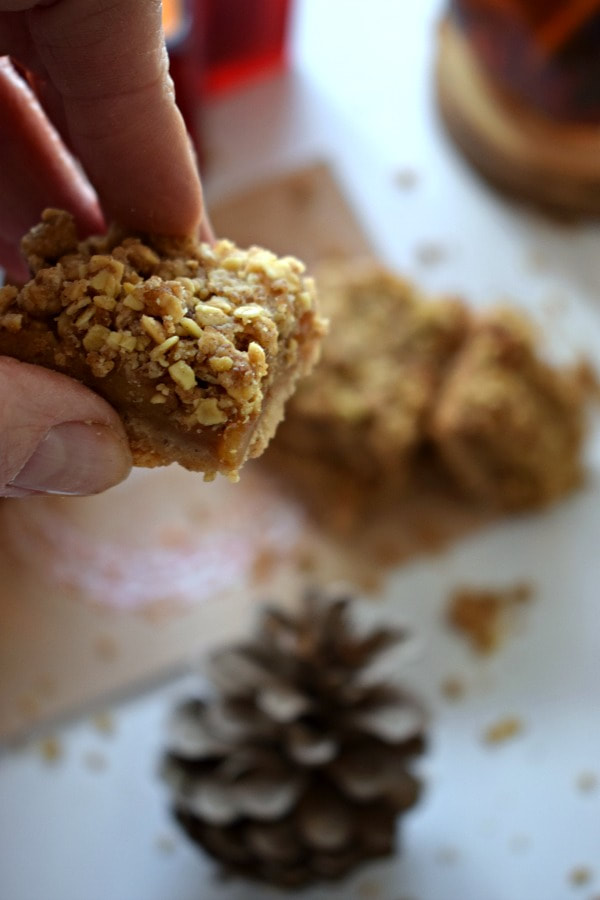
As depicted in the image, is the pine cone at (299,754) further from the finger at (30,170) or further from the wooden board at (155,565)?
the finger at (30,170)

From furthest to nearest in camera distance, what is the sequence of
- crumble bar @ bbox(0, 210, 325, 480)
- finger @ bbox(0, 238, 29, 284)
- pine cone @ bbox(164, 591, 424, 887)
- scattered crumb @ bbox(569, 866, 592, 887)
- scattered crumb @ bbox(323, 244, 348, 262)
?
1. scattered crumb @ bbox(323, 244, 348, 262)
2. scattered crumb @ bbox(569, 866, 592, 887)
3. pine cone @ bbox(164, 591, 424, 887)
4. finger @ bbox(0, 238, 29, 284)
5. crumble bar @ bbox(0, 210, 325, 480)

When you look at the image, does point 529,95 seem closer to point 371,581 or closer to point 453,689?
point 371,581

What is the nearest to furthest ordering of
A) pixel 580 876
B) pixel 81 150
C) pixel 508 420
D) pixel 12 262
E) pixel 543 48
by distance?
1. pixel 81 150
2. pixel 12 262
3. pixel 580 876
4. pixel 508 420
5. pixel 543 48

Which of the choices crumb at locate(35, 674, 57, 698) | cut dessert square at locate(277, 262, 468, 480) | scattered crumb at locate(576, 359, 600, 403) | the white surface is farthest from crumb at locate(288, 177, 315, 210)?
crumb at locate(35, 674, 57, 698)

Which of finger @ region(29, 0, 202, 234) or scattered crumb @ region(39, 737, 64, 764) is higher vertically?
finger @ region(29, 0, 202, 234)

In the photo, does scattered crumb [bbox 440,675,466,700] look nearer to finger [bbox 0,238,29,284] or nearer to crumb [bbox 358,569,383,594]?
crumb [bbox 358,569,383,594]

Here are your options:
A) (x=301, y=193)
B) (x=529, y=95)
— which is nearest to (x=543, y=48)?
(x=529, y=95)
